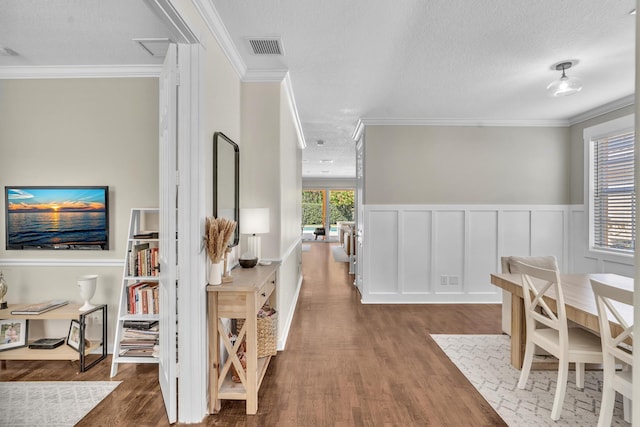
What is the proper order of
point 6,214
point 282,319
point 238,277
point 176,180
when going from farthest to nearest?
point 282,319
point 6,214
point 238,277
point 176,180

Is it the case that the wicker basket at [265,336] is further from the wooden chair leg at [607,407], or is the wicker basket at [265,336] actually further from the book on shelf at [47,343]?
the wooden chair leg at [607,407]

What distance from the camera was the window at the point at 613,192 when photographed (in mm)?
3898

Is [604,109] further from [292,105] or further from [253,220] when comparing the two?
[253,220]

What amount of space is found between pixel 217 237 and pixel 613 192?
4840 mm

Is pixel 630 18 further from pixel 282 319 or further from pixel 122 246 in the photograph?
pixel 122 246

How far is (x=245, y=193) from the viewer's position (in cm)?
312

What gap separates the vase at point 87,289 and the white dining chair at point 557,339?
3.52 metres

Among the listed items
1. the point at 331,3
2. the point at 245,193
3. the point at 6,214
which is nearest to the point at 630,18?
the point at 331,3

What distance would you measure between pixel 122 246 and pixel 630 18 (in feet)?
14.5

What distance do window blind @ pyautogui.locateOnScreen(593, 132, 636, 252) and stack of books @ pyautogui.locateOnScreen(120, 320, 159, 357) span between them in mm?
5165

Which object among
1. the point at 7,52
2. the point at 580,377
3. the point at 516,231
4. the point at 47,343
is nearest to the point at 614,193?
the point at 516,231

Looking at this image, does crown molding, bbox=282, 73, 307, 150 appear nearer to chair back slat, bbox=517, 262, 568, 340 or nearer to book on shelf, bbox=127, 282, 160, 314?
book on shelf, bbox=127, 282, 160, 314

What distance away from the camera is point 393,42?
8.40ft

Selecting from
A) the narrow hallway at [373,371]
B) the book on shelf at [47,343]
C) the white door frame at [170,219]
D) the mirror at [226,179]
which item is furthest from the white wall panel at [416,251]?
the book on shelf at [47,343]
